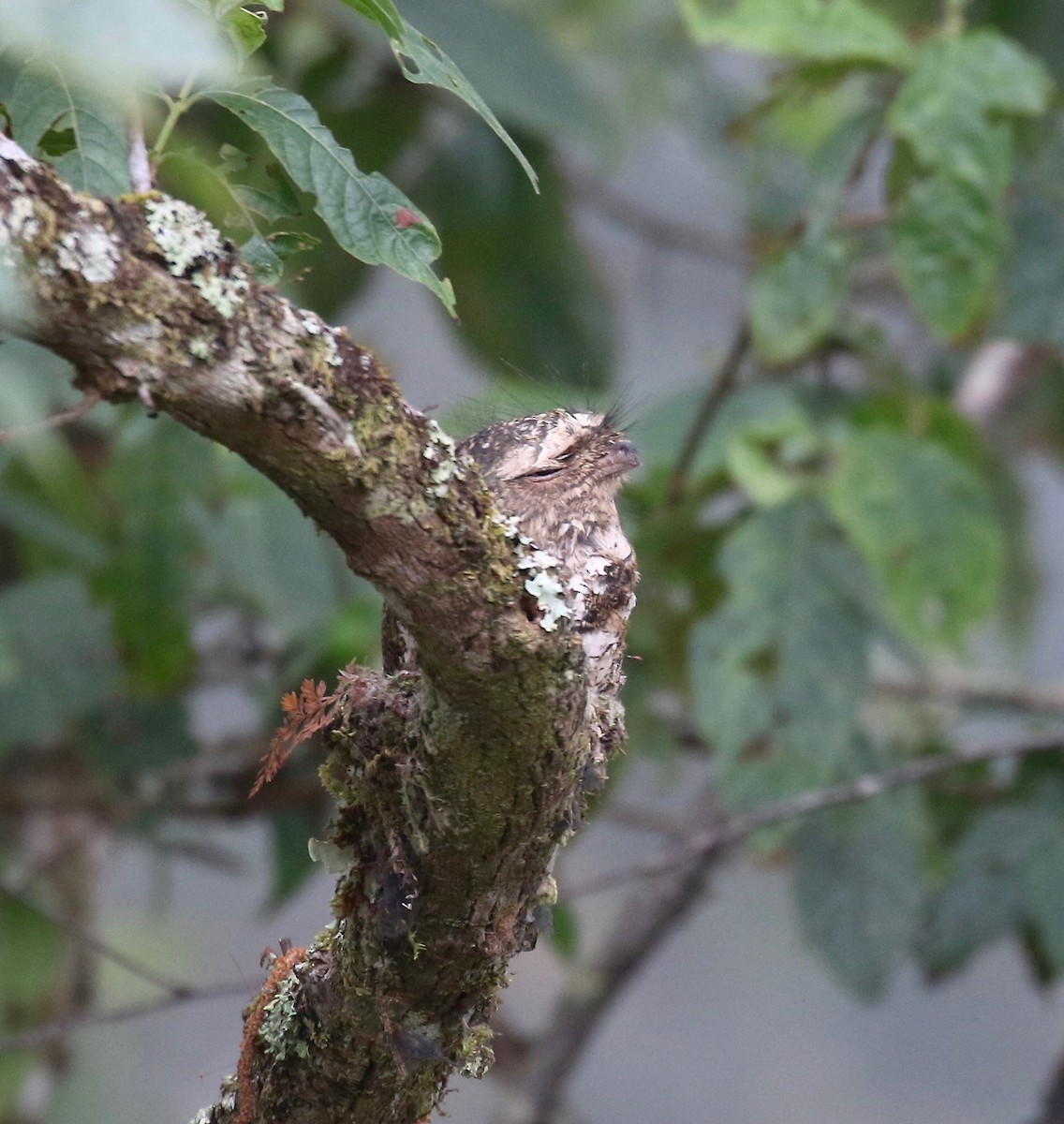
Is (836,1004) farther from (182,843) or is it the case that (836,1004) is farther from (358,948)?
(358,948)

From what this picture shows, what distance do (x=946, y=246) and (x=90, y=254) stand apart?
273cm

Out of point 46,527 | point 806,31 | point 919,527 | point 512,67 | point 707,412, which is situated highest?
→ point 512,67

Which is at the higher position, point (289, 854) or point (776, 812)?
point (289, 854)

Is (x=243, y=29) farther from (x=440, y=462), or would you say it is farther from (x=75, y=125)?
(x=440, y=462)

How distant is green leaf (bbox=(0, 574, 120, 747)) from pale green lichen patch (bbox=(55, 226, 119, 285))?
120 inches

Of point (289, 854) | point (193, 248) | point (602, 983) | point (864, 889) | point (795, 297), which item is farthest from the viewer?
point (602, 983)

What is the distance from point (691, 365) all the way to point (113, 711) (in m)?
5.28

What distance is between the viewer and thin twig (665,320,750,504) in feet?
13.1

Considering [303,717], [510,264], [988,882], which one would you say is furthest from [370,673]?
[510,264]

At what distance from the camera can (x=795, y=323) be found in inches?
148

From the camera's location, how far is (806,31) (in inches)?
142

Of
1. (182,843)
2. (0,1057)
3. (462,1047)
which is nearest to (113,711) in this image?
(182,843)

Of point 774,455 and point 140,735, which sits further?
point 140,735

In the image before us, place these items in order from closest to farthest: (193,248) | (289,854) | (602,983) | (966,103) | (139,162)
Answer: (193,248), (139,162), (966,103), (289,854), (602,983)
